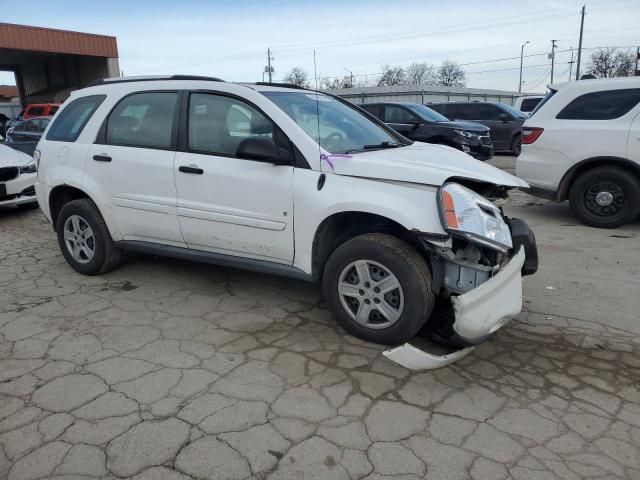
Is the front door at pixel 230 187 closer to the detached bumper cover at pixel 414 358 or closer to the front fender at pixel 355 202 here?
the front fender at pixel 355 202

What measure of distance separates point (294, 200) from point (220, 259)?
0.90 m

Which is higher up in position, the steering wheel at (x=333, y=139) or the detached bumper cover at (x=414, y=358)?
the steering wheel at (x=333, y=139)

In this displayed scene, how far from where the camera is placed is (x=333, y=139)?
3797mm

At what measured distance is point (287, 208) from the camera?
3.56 meters

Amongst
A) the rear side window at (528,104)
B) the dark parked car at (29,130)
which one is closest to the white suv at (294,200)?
the dark parked car at (29,130)

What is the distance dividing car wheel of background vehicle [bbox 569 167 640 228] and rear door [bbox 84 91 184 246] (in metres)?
5.07

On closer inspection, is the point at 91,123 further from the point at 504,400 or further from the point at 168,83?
the point at 504,400

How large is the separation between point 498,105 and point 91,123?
13371 mm

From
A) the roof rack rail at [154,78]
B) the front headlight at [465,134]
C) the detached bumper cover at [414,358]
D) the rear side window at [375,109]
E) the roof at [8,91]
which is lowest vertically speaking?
the detached bumper cover at [414,358]

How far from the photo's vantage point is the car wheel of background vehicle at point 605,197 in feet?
20.4

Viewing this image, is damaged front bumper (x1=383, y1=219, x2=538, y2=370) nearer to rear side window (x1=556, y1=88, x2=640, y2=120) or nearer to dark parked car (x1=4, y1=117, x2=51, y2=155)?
rear side window (x1=556, y1=88, x2=640, y2=120)

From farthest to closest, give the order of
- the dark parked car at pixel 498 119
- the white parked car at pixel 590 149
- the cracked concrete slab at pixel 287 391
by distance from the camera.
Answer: the dark parked car at pixel 498 119 < the white parked car at pixel 590 149 < the cracked concrete slab at pixel 287 391

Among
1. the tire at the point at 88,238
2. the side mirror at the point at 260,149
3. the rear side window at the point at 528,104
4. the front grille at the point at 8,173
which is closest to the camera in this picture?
the side mirror at the point at 260,149

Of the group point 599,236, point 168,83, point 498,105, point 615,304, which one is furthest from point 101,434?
point 498,105
